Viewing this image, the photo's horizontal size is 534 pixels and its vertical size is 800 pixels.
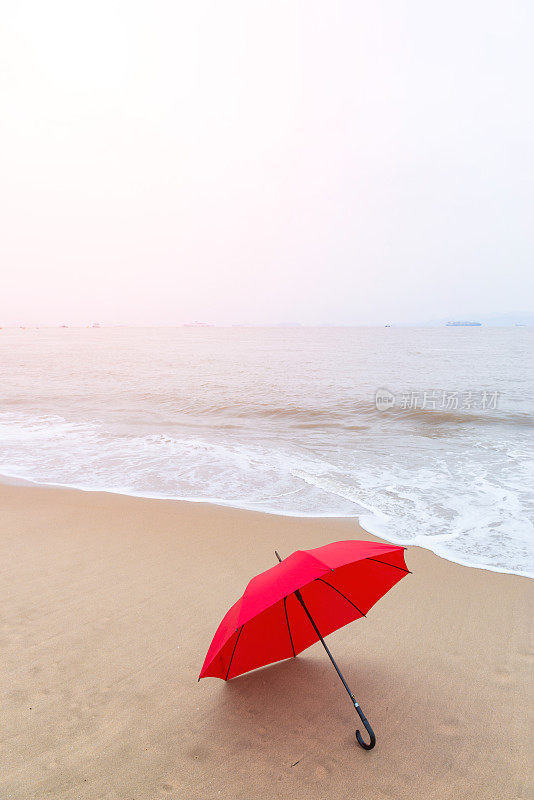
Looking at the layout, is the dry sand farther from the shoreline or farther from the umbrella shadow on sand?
the shoreline

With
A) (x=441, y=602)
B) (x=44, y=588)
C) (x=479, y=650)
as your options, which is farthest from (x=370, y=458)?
(x=44, y=588)

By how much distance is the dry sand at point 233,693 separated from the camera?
7.91 feet

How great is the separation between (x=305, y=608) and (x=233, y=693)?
101cm

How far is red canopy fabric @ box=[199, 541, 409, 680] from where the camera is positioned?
2.53 metres

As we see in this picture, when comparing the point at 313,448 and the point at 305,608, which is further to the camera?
the point at 313,448

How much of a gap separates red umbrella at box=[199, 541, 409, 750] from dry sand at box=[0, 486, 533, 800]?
0.33m

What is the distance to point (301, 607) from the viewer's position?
9.16 feet

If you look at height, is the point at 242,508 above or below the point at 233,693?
below

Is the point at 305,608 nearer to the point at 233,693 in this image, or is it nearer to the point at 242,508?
the point at 233,693

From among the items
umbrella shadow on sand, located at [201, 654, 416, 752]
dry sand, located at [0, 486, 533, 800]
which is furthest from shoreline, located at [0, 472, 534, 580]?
umbrella shadow on sand, located at [201, 654, 416, 752]

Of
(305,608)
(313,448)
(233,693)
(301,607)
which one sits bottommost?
(313,448)

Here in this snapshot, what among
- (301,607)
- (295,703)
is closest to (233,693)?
(295,703)

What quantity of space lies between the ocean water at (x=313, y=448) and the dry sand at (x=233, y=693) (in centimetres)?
149

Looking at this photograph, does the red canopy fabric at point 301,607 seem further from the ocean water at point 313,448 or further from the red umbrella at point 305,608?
the ocean water at point 313,448
